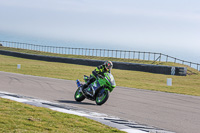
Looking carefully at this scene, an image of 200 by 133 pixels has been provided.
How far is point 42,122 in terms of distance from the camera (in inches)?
279

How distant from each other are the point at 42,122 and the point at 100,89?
4.29 m

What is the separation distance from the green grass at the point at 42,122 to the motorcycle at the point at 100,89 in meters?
2.71

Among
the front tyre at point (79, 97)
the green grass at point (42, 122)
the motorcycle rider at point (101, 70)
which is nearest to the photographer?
the green grass at point (42, 122)

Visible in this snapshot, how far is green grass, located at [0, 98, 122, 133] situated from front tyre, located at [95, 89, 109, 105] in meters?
2.76

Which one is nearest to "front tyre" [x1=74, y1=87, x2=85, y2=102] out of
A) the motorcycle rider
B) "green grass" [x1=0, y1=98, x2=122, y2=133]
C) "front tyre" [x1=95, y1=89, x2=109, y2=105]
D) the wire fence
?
the motorcycle rider

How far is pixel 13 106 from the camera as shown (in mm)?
8938

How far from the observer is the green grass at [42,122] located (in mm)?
6402

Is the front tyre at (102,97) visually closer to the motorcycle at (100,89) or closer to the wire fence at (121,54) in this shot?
the motorcycle at (100,89)

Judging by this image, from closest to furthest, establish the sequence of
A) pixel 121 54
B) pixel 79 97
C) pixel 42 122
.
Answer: pixel 42 122
pixel 79 97
pixel 121 54

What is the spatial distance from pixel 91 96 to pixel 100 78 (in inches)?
31.7

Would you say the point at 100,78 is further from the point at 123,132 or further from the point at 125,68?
the point at 125,68

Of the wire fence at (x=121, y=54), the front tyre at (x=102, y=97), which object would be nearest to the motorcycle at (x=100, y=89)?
the front tyre at (x=102, y=97)

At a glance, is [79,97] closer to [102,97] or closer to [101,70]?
[102,97]

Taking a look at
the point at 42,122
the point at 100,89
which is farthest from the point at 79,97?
the point at 42,122
